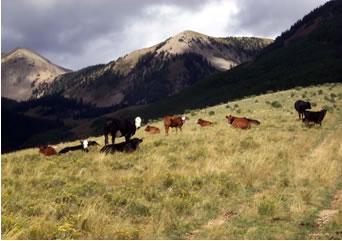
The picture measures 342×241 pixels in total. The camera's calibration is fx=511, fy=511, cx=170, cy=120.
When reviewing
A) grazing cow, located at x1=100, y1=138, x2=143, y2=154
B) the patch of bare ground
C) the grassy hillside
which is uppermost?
grazing cow, located at x1=100, y1=138, x2=143, y2=154

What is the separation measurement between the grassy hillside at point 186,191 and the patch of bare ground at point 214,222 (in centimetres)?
3

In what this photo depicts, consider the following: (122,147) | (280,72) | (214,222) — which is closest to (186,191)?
(214,222)

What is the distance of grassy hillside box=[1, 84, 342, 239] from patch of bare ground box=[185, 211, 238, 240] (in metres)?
0.03

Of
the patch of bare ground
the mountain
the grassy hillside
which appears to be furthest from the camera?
the mountain

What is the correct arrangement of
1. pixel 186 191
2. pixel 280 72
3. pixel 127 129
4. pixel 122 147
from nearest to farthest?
pixel 186 191 < pixel 122 147 < pixel 127 129 < pixel 280 72

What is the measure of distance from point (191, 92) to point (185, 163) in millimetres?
148884

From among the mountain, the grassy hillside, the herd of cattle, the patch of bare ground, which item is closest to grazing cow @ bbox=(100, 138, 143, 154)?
the herd of cattle

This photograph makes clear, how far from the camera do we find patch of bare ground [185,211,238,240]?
12.0 m

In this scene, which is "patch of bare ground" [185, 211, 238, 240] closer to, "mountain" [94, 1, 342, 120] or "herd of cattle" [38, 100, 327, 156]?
"herd of cattle" [38, 100, 327, 156]

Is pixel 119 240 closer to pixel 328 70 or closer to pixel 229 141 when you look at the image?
pixel 229 141

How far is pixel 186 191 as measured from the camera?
15.7 m

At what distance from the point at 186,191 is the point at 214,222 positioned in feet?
8.85

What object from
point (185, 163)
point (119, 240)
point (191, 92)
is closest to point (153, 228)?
point (119, 240)

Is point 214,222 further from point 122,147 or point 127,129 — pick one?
point 127,129
